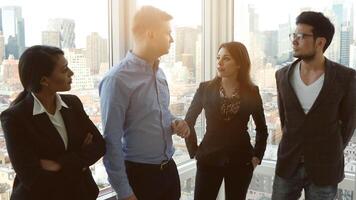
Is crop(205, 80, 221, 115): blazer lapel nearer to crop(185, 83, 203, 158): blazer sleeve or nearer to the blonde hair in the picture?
crop(185, 83, 203, 158): blazer sleeve

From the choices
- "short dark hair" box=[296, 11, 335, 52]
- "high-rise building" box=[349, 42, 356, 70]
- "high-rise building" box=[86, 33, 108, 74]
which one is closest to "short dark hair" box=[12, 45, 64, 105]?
"high-rise building" box=[86, 33, 108, 74]

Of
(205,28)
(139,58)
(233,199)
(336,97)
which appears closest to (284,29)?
(205,28)

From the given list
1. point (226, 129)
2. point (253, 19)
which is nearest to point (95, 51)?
point (226, 129)

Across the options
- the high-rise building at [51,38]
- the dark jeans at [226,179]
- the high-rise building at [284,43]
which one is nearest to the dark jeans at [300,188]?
the dark jeans at [226,179]

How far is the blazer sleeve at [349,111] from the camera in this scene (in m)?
2.21

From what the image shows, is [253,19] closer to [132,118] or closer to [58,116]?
[132,118]

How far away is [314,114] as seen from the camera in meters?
2.18

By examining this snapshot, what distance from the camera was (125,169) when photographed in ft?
5.97

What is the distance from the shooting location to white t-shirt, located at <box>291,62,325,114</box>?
2.20 metres

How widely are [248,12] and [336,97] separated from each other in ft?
4.76

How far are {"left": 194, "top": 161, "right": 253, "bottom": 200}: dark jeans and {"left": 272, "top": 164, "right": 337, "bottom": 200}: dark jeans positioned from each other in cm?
21

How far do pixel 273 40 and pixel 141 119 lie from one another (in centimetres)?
182

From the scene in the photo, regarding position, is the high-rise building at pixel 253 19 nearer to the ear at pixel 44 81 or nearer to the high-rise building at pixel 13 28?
the high-rise building at pixel 13 28

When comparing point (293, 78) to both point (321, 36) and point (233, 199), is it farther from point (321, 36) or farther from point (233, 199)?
point (233, 199)
